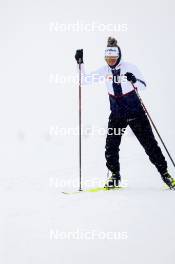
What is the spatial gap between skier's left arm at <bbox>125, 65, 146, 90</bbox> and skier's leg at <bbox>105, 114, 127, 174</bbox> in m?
0.54

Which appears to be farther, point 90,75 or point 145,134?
point 90,75

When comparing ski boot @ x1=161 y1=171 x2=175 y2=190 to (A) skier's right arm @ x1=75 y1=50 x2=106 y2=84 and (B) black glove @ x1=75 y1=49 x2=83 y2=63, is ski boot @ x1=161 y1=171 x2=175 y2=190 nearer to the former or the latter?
(A) skier's right arm @ x1=75 y1=50 x2=106 y2=84

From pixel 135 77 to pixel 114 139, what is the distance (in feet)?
3.27

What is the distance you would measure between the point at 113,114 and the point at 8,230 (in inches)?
112

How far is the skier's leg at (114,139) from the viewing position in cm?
798

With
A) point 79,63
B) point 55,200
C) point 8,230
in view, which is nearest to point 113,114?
point 79,63

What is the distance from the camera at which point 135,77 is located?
7.62 m

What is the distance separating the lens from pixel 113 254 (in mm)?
5020

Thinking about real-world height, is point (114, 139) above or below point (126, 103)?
below

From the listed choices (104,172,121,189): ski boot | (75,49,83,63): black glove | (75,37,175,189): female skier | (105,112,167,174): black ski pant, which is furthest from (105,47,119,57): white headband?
(104,172,121,189): ski boot

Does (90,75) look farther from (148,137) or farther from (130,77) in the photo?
(148,137)

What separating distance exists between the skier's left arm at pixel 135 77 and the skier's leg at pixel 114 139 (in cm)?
54

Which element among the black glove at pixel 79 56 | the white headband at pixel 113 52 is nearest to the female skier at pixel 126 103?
the white headband at pixel 113 52

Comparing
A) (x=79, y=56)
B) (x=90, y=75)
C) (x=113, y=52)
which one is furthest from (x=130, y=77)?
(x=79, y=56)
